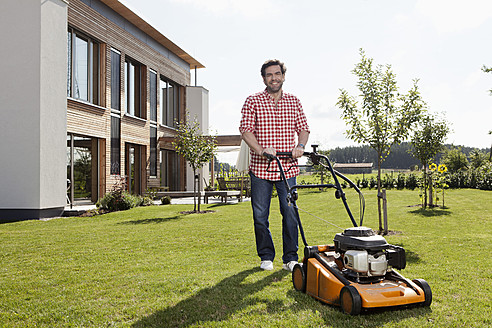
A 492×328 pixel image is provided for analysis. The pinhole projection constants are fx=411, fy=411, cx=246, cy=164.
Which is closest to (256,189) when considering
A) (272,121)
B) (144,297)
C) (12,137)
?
(272,121)

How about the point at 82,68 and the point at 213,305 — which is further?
the point at 82,68

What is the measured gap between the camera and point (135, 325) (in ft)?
9.20

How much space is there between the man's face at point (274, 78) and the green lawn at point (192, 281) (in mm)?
1921

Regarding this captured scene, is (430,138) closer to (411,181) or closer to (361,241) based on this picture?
(361,241)

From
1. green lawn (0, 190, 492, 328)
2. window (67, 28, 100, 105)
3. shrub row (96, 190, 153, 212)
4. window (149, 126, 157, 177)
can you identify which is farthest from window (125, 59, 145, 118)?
green lawn (0, 190, 492, 328)

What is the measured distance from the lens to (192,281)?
3.87 m

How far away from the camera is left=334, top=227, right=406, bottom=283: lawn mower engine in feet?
9.43

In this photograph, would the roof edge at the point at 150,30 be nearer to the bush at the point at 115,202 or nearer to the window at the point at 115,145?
the window at the point at 115,145

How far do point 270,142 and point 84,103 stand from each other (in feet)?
36.5

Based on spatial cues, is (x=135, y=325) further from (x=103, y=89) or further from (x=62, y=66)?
(x=103, y=89)

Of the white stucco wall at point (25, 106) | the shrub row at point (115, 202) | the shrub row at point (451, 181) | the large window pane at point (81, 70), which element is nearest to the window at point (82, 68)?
the large window pane at point (81, 70)

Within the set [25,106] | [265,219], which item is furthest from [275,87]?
[25,106]

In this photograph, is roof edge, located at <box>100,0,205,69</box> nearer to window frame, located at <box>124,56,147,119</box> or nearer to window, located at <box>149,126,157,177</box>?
window frame, located at <box>124,56,147,119</box>

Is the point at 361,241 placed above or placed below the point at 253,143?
below
